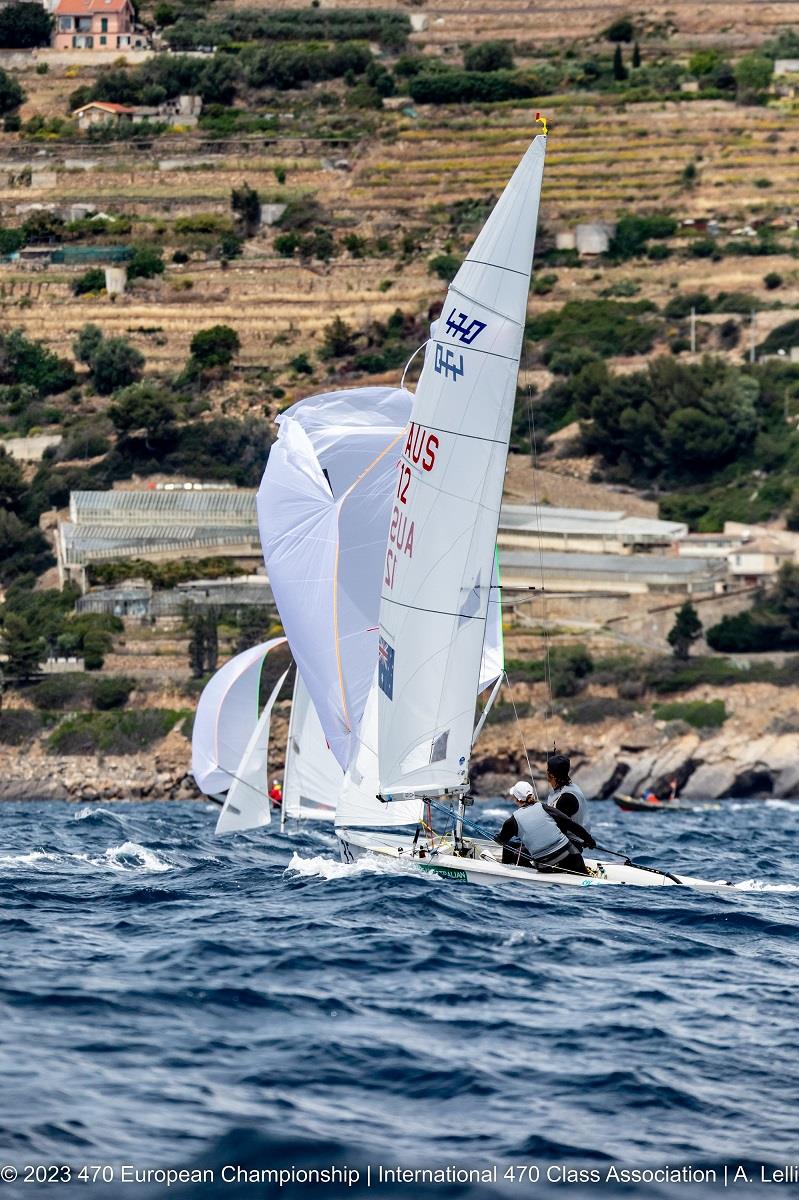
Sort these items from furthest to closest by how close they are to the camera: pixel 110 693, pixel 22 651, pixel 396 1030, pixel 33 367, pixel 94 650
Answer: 1. pixel 33 367
2. pixel 94 650
3. pixel 22 651
4. pixel 110 693
5. pixel 396 1030

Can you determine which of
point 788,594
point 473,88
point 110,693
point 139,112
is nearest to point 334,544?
point 110,693

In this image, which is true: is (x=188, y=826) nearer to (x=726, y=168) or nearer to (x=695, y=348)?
(x=695, y=348)

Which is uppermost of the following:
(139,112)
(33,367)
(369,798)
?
(139,112)

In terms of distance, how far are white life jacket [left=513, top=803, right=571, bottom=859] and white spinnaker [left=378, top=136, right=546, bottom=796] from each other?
5.62 feet

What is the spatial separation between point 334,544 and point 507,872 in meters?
6.10

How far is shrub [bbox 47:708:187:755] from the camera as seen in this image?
72.0 m

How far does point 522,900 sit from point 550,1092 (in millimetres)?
6810

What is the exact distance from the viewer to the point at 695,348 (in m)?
100

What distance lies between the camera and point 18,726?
7381 cm

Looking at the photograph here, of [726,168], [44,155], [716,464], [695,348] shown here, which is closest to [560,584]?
[716,464]

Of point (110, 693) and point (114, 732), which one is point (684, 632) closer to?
point (110, 693)

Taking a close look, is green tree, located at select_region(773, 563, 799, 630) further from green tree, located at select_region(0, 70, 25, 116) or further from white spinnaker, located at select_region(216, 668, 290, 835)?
green tree, located at select_region(0, 70, 25, 116)

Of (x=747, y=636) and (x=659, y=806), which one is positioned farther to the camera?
(x=747, y=636)

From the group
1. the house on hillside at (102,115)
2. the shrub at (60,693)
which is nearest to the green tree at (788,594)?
the shrub at (60,693)
